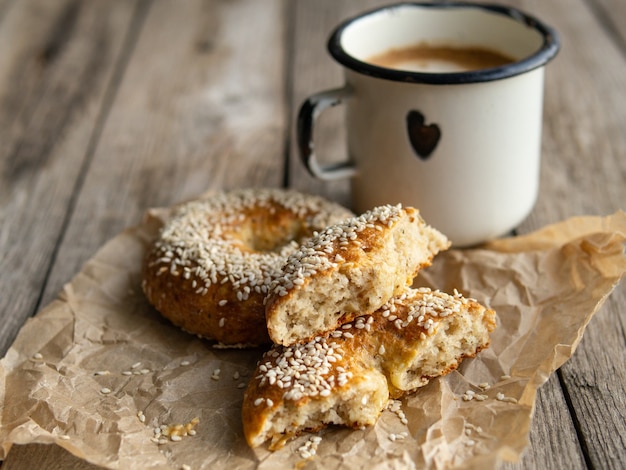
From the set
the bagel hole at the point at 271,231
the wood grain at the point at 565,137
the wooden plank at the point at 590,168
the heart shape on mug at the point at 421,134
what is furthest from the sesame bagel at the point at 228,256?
the wooden plank at the point at 590,168

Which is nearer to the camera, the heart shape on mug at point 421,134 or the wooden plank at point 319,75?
the heart shape on mug at point 421,134

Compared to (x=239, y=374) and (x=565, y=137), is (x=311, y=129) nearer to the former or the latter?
(x=239, y=374)

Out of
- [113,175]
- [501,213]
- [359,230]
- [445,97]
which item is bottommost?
[113,175]

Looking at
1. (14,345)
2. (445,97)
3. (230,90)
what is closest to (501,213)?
(445,97)

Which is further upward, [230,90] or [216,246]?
[216,246]

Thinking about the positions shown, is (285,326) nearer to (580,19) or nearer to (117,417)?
(117,417)

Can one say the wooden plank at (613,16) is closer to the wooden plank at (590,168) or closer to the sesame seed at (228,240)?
the wooden plank at (590,168)
